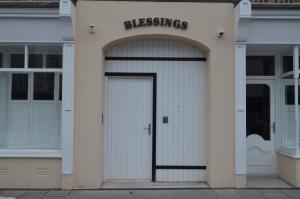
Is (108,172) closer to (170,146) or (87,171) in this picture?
(87,171)

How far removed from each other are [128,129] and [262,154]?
335 cm

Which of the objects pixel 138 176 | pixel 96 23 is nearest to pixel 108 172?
pixel 138 176

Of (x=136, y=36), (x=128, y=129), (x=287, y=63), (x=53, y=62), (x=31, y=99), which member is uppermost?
(x=136, y=36)

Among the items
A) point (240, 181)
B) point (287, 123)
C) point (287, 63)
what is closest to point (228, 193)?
point (240, 181)

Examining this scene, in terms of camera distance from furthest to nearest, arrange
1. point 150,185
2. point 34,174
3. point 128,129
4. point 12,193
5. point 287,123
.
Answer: point 287,123
point 128,129
point 150,185
point 34,174
point 12,193

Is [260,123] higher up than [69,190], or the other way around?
[260,123]

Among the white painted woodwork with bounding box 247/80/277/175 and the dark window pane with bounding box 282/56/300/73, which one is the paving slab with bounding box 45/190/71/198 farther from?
the dark window pane with bounding box 282/56/300/73

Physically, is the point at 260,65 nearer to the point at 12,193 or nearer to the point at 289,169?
the point at 289,169

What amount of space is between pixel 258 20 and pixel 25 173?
5.98m

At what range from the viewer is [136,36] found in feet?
29.7

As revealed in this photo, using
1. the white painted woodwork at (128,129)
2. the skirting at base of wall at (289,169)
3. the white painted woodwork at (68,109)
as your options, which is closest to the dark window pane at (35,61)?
the white painted woodwork at (68,109)

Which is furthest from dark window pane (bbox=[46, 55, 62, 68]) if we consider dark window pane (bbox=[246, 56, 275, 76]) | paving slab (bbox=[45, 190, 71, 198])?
dark window pane (bbox=[246, 56, 275, 76])

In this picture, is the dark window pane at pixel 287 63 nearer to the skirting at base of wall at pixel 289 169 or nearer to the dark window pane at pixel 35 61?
the skirting at base of wall at pixel 289 169

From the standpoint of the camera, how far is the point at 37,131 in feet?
30.2
